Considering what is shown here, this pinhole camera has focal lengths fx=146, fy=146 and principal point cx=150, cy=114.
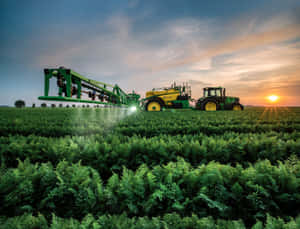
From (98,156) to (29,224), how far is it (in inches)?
66.3

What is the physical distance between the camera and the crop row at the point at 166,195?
182 cm

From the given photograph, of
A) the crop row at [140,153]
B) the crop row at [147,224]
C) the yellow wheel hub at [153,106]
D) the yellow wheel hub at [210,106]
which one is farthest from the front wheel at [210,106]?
the crop row at [147,224]

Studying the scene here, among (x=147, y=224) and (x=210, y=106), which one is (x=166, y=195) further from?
(x=210, y=106)

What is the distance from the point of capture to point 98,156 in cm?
314

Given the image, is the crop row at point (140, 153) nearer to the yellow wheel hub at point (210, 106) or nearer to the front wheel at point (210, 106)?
the front wheel at point (210, 106)

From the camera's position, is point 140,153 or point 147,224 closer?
point 147,224

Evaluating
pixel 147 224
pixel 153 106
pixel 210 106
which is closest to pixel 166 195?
pixel 147 224

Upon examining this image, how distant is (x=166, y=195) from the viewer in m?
1.89

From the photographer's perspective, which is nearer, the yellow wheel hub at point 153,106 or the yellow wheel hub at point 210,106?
the yellow wheel hub at point 210,106

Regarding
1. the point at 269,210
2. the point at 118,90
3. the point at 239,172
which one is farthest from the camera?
the point at 118,90

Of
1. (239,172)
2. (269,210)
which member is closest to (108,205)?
(239,172)

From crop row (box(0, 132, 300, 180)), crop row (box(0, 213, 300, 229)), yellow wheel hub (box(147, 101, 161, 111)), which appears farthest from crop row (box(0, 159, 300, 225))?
yellow wheel hub (box(147, 101, 161, 111))

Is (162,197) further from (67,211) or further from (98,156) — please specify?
(98,156)

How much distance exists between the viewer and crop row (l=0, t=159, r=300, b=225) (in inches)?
71.8
